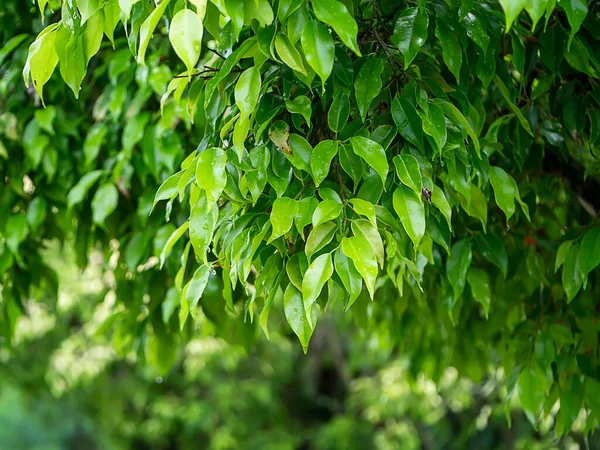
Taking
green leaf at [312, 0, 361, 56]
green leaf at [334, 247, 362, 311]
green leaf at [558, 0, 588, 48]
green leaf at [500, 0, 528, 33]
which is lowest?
green leaf at [334, 247, 362, 311]

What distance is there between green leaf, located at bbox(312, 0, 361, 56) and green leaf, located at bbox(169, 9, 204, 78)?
186 millimetres

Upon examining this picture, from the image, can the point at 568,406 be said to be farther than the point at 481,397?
No

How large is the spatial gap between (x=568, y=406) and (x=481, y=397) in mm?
4081

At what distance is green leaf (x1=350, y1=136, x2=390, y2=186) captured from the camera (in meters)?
1.13

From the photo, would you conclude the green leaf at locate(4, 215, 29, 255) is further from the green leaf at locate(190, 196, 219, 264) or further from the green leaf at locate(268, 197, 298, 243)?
the green leaf at locate(268, 197, 298, 243)

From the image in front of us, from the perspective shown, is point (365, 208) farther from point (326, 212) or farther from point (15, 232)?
point (15, 232)

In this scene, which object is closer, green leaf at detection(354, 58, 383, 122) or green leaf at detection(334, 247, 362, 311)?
green leaf at detection(334, 247, 362, 311)

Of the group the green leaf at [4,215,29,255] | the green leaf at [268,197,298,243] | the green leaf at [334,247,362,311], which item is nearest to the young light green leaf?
the green leaf at [268,197,298,243]

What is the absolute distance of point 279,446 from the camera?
6535 mm

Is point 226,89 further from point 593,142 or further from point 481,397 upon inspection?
point 481,397

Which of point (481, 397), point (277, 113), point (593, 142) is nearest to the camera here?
point (277, 113)

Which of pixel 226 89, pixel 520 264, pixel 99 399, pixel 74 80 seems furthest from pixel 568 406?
pixel 99 399

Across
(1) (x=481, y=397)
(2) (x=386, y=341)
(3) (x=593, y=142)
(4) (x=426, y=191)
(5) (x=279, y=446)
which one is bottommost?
(5) (x=279, y=446)

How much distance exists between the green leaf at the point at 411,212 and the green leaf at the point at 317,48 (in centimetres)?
25
